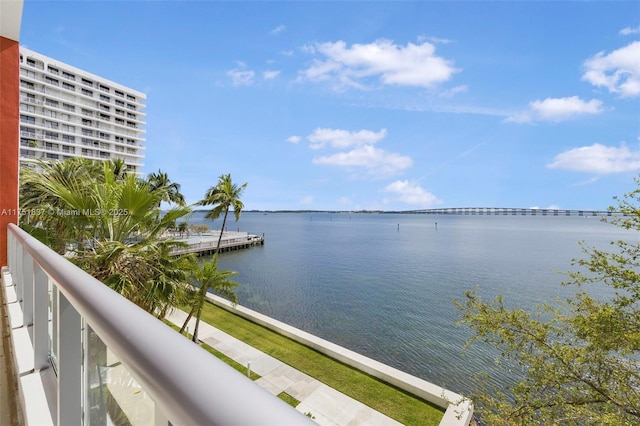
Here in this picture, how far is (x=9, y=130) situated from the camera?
5.26m

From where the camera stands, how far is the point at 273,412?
36cm

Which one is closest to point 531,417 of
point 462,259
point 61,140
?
point 462,259

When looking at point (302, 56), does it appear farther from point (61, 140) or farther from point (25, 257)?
point (61, 140)

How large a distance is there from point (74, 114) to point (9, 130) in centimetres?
5695

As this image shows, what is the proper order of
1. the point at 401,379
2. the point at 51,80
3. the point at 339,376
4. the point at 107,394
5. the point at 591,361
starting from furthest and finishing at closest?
the point at 51,80, the point at 339,376, the point at 401,379, the point at 591,361, the point at 107,394

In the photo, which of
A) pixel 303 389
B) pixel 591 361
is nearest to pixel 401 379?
pixel 303 389

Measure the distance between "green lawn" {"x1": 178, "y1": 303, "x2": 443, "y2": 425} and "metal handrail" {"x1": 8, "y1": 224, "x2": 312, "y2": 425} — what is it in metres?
10.0

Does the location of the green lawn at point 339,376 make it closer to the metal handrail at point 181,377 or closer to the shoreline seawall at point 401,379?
the shoreline seawall at point 401,379

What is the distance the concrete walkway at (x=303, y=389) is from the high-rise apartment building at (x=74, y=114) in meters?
42.1

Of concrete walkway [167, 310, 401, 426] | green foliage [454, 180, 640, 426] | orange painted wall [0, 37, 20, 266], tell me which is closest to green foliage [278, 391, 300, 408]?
concrete walkway [167, 310, 401, 426]

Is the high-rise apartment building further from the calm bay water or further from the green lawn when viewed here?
the green lawn

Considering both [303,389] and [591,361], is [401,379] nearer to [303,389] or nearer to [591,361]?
[303,389]

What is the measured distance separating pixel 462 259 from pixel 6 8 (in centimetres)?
3894

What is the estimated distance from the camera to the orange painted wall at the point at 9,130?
508 centimetres
